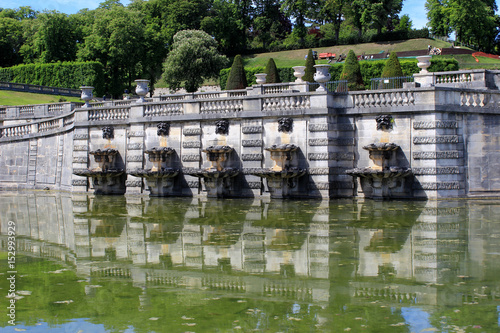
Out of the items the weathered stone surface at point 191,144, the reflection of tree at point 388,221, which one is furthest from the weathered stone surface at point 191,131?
the reflection of tree at point 388,221

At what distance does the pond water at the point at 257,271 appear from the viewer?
28.8ft

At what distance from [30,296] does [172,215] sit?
9.41m

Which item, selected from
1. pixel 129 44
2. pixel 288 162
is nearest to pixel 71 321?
pixel 288 162

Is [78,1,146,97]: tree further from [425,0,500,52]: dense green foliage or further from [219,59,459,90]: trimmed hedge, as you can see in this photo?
[425,0,500,52]: dense green foliage

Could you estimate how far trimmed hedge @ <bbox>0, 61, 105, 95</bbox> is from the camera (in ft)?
230

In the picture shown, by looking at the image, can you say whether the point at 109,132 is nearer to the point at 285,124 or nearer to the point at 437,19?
the point at 285,124

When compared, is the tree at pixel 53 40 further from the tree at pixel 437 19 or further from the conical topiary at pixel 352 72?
the tree at pixel 437 19

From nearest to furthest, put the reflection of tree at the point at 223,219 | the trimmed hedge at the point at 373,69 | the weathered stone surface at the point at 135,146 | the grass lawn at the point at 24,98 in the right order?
the reflection of tree at the point at 223,219, the weathered stone surface at the point at 135,146, the grass lawn at the point at 24,98, the trimmed hedge at the point at 373,69

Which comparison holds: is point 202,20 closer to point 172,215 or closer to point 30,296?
point 172,215

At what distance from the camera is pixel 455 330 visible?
26.6 feet

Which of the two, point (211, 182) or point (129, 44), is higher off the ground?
point (129, 44)

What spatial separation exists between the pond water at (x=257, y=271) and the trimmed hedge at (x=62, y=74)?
52.9m

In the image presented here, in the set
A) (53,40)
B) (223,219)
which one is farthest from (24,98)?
(223,219)

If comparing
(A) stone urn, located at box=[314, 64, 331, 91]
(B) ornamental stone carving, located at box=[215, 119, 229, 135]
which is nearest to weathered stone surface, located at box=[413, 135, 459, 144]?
(A) stone urn, located at box=[314, 64, 331, 91]
